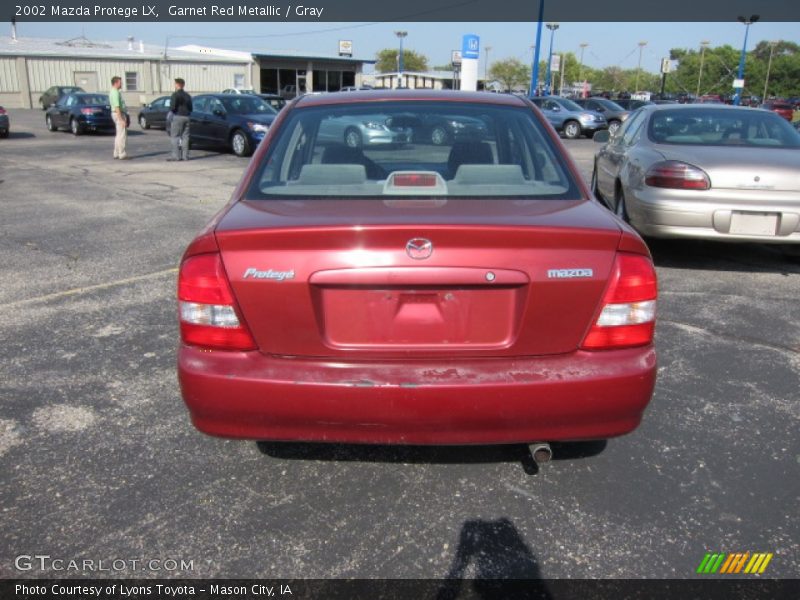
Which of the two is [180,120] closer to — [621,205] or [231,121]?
[231,121]

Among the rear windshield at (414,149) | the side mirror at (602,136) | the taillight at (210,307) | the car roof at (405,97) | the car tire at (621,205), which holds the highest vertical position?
the car roof at (405,97)

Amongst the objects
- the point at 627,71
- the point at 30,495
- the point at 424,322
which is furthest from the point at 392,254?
the point at 627,71

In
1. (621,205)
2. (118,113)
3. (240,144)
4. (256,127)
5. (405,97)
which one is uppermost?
(405,97)

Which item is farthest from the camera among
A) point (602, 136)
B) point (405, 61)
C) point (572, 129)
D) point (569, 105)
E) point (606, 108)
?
point (405, 61)

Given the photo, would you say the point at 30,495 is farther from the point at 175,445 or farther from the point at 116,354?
the point at 116,354

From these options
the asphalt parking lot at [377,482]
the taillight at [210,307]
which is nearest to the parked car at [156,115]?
the asphalt parking lot at [377,482]

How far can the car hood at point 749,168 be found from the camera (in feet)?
18.3

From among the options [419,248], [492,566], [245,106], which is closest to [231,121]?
[245,106]

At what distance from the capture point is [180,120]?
1491 centimetres

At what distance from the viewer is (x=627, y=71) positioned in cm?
13725

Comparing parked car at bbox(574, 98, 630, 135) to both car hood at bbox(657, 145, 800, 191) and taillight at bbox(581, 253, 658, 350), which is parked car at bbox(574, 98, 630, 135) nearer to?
car hood at bbox(657, 145, 800, 191)

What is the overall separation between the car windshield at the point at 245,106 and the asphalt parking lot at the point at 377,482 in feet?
43.5

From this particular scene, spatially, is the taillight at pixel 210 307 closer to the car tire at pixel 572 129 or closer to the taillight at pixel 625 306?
the taillight at pixel 625 306

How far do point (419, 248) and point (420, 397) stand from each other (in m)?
0.50
